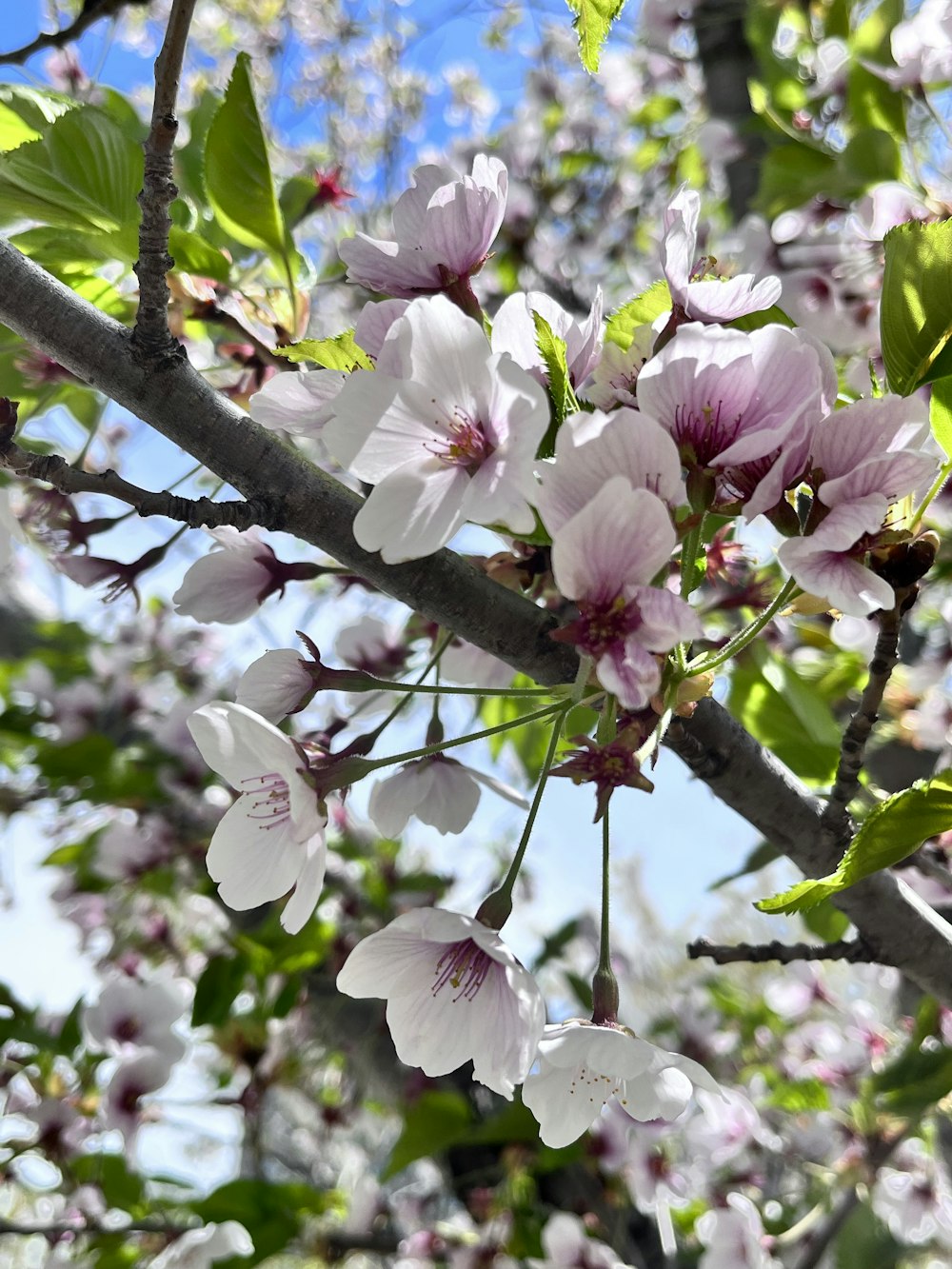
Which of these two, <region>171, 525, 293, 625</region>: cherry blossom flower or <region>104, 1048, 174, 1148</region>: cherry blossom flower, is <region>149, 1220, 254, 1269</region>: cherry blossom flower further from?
<region>171, 525, 293, 625</region>: cherry blossom flower

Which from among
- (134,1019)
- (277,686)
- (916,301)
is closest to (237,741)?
(277,686)

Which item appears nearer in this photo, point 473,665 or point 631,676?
point 631,676

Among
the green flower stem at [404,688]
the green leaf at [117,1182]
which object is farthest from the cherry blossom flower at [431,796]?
the green leaf at [117,1182]

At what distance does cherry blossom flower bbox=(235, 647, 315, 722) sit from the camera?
53 cm

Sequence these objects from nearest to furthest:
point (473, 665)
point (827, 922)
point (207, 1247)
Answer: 1. point (473, 665)
2. point (827, 922)
3. point (207, 1247)

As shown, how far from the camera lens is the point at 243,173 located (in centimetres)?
71

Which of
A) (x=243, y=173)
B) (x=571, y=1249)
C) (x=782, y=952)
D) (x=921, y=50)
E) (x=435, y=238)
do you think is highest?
(x=921, y=50)

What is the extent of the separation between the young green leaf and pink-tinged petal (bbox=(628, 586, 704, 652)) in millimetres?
238

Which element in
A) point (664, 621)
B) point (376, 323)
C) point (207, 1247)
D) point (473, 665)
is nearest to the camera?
point (664, 621)

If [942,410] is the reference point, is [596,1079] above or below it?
below

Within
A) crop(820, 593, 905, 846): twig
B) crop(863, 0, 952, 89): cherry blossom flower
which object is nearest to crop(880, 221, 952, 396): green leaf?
crop(820, 593, 905, 846): twig

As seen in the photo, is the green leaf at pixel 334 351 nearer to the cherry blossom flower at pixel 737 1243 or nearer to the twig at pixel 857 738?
the twig at pixel 857 738

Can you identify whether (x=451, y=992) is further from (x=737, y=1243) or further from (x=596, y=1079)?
(x=737, y=1243)

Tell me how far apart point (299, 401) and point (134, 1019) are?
39.2 inches
